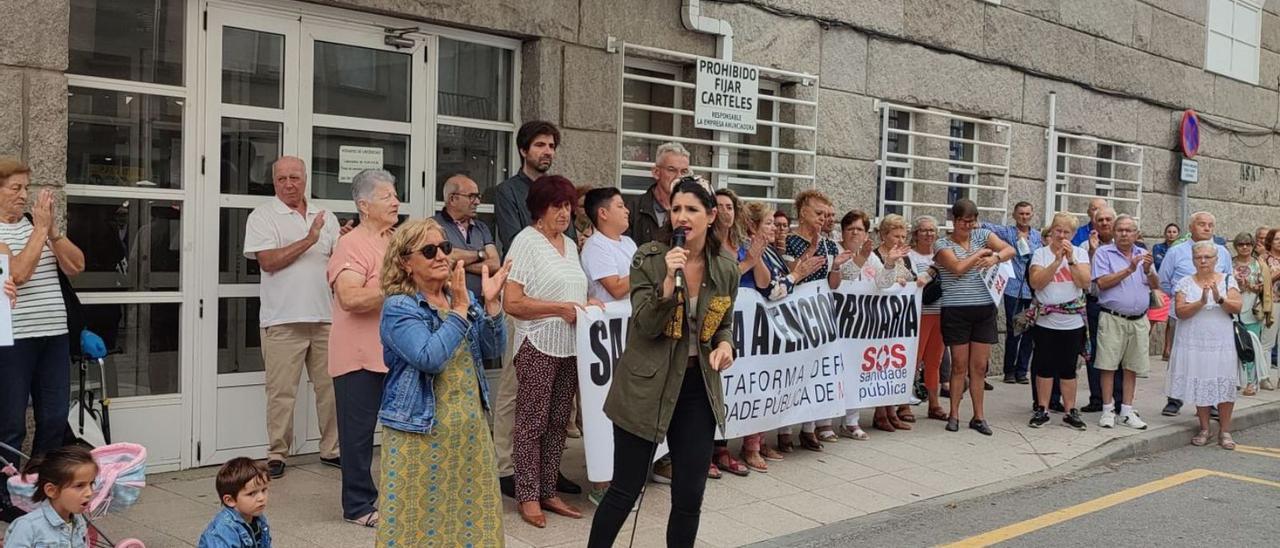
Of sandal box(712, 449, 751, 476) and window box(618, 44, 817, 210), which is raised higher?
window box(618, 44, 817, 210)

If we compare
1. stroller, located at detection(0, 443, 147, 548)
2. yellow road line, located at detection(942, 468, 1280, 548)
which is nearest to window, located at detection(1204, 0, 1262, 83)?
yellow road line, located at detection(942, 468, 1280, 548)

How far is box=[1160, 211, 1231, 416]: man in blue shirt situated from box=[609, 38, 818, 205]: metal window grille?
3473mm

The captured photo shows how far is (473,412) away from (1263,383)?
11766mm

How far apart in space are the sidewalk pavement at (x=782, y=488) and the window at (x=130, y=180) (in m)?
0.83

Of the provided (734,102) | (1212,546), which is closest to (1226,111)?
(734,102)

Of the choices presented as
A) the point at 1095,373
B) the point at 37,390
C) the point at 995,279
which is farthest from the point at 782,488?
the point at 1095,373

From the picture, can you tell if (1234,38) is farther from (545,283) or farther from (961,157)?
(545,283)

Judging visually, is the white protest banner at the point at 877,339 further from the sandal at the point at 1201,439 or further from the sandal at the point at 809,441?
the sandal at the point at 1201,439

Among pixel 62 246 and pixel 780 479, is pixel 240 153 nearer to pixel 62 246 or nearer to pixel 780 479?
pixel 62 246

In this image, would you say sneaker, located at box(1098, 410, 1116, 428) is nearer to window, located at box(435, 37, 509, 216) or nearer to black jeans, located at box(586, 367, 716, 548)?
window, located at box(435, 37, 509, 216)

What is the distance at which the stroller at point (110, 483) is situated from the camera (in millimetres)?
4812

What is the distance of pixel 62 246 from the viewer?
5848 mm

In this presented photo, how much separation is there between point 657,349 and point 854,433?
4.64 metres

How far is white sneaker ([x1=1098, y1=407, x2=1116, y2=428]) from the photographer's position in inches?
400
